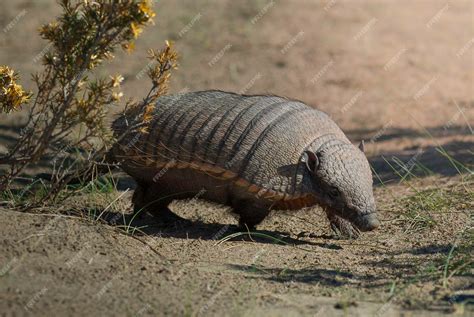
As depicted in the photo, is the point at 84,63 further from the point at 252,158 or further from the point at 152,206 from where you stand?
the point at 152,206

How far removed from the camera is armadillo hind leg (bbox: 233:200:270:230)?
6055mm

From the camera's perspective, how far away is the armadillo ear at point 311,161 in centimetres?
588

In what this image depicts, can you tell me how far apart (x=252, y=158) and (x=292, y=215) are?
870mm

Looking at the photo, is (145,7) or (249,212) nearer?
(145,7)

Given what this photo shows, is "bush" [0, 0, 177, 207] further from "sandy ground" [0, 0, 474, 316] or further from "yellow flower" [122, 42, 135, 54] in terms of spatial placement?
"sandy ground" [0, 0, 474, 316]

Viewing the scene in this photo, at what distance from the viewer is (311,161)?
19.4 feet

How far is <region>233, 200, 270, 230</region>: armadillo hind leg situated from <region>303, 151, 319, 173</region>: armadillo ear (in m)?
0.47

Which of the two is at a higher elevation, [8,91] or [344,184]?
[8,91]

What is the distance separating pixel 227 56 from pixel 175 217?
656cm

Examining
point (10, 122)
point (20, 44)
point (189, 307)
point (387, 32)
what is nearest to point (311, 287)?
point (189, 307)

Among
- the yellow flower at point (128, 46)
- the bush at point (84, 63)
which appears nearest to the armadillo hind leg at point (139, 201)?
the bush at point (84, 63)

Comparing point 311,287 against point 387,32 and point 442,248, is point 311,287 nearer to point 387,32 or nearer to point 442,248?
point 442,248

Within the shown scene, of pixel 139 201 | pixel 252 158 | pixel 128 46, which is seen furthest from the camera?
pixel 139 201

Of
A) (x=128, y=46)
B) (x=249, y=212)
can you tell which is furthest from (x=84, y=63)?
(x=249, y=212)
